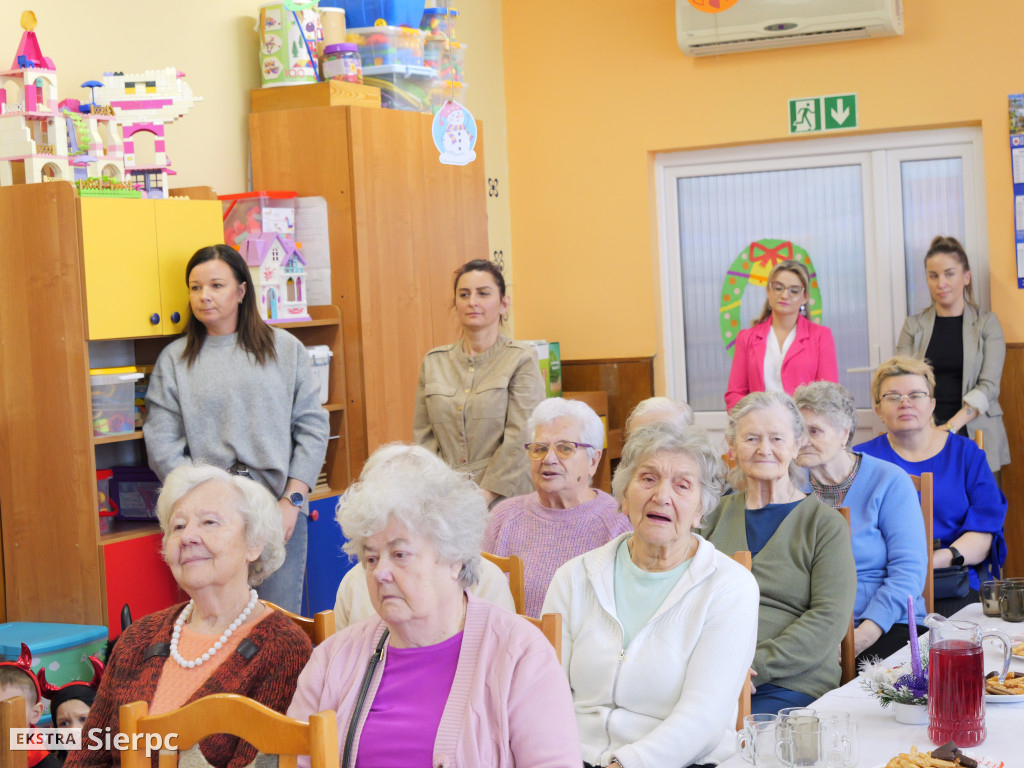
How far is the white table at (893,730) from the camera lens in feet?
6.16

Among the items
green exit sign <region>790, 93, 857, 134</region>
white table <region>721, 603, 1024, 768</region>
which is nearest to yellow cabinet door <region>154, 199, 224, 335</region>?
white table <region>721, 603, 1024, 768</region>

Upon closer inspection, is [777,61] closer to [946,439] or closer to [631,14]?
[631,14]

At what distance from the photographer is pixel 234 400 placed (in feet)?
12.0

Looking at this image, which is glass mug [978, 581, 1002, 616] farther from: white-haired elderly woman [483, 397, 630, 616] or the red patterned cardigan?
the red patterned cardigan

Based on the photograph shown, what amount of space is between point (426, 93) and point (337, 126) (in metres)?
0.62

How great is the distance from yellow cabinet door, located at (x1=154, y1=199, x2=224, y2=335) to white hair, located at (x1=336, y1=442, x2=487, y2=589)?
193cm

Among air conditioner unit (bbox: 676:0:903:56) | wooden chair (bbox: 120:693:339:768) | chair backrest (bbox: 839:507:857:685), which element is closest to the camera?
wooden chair (bbox: 120:693:339:768)

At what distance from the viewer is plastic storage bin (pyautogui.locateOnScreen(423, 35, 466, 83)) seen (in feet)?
16.5

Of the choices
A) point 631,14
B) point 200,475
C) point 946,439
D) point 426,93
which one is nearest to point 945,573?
point 946,439

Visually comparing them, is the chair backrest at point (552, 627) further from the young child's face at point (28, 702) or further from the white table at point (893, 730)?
the young child's face at point (28, 702)

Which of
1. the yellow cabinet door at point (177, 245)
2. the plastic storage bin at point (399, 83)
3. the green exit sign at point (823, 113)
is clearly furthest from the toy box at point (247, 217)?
the green exit sign at point (823, 113)

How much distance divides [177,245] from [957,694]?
9.00 feet

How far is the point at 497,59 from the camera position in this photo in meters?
6.27

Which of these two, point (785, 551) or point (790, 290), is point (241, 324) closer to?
point (785, 551)
